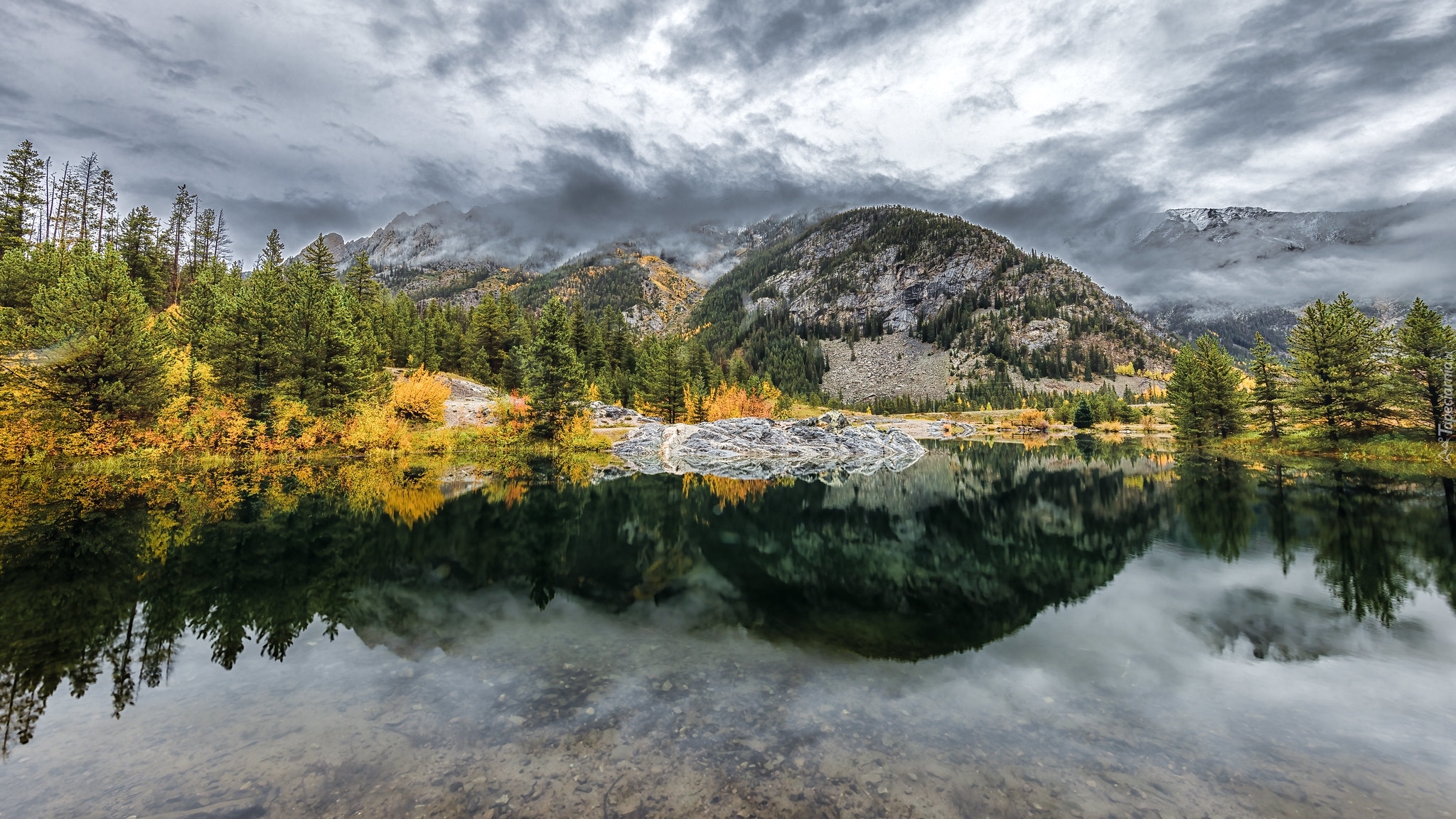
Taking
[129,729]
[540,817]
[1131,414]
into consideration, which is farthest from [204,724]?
[1131,414]

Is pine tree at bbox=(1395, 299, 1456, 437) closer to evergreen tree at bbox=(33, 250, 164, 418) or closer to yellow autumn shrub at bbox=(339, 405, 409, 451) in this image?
yellow autumn shrub at bbox=(339, 405, 409, 451)

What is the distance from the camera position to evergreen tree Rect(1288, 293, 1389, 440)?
40.3 m

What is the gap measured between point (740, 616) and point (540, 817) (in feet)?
23.6

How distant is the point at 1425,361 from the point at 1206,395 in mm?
24109

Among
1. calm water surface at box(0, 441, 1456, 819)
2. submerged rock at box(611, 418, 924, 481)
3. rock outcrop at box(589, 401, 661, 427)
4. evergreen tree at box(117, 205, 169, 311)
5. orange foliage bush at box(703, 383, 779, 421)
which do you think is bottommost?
calm water surface at box(0, 441, 1456, 819)

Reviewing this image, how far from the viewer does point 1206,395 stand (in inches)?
2330

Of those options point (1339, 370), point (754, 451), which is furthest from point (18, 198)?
point (1339, 370)

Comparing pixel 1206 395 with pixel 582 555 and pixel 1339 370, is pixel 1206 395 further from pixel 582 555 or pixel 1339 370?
pixel 582 555

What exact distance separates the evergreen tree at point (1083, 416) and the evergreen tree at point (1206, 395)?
2500 inches

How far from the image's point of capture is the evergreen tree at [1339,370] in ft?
132

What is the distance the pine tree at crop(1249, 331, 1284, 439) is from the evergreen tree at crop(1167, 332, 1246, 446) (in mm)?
3387

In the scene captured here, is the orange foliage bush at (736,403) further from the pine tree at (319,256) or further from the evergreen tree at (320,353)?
the pine tree at (319,256)

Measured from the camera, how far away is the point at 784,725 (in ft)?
24.3

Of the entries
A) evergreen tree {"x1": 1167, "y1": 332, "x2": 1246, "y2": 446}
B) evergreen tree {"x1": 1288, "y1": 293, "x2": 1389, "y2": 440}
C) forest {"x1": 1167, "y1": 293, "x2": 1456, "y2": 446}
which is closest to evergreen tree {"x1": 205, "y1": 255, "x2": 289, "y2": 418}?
forest {"x1": 1167, "y1": 293, "x2": 1456, "y2": 446}
